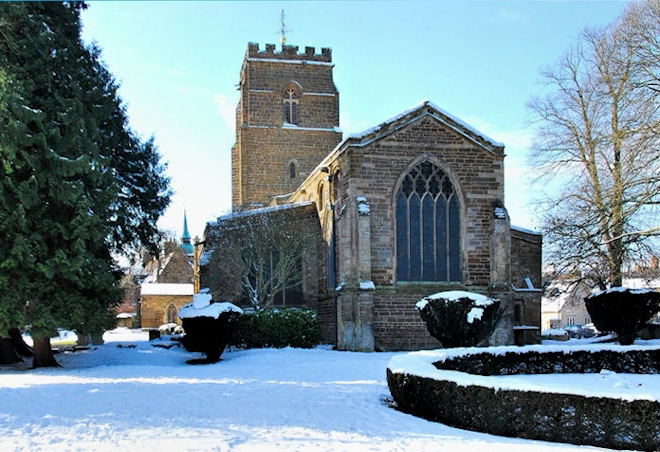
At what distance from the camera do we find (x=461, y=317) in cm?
1495

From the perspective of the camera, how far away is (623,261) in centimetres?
2405

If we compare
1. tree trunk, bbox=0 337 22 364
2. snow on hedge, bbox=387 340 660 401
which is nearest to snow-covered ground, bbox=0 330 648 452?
snow on hedge, bbox=387 340 660 401

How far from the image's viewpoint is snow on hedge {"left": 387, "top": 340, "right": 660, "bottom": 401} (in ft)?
25.7

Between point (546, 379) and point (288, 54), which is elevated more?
point (288, 54)

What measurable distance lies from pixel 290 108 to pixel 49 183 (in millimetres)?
24284

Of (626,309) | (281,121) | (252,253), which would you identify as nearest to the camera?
(626,309)

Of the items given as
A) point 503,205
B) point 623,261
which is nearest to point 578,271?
point 623,261

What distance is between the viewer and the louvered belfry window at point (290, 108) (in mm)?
37969

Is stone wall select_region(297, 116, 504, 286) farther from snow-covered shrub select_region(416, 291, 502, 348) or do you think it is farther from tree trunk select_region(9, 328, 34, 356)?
tree trunk select_region(9, 328, 34, 356)

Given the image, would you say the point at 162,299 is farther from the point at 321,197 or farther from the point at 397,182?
the point at 397,182

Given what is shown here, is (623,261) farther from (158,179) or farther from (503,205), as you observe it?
(158,179)

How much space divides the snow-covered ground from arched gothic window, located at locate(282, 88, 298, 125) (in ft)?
81.8

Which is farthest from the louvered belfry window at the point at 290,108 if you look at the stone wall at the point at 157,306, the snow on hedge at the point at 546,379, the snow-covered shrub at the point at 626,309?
the snow on hedge at the point at 546,379

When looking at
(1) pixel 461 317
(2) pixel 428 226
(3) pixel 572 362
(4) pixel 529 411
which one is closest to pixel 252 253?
(2) pixel 428 226
